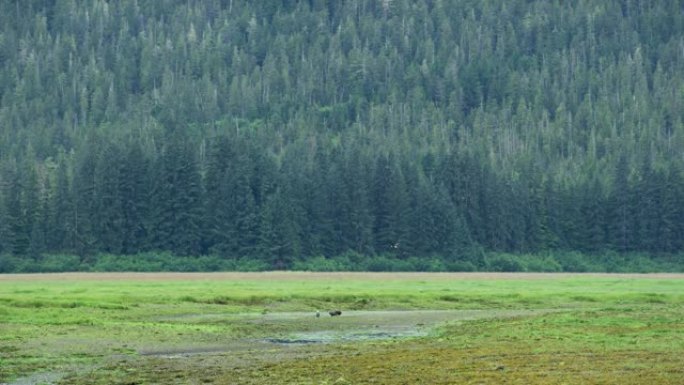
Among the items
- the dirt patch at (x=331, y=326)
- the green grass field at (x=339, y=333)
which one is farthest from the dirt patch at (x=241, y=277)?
the dirt patch at (x=331, y=326)

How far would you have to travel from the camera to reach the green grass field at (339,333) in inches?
1896

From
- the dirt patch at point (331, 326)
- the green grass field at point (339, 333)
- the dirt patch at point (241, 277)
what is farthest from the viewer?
the dirt patch at point (241, 277)

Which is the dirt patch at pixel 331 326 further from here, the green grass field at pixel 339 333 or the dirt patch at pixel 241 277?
the dirt patch at pixel 241 277

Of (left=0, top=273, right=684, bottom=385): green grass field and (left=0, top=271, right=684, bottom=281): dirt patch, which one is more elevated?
(left=0, top=271, right=684, bottom=281): dirt patch

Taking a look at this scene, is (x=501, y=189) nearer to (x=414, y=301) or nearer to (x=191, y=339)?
(x=414, y=301)

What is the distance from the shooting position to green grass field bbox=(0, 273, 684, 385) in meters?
48.2

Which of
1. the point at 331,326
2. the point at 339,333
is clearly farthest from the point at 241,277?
the point at 339,333

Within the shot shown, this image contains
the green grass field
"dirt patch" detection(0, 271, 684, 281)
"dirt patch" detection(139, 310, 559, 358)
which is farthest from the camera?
"dirt patch" detection(0, 271, 684, 281)

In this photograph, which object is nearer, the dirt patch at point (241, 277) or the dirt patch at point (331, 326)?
the dirt patch at point (331, 326)

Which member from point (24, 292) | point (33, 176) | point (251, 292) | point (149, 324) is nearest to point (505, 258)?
point (33, 176)

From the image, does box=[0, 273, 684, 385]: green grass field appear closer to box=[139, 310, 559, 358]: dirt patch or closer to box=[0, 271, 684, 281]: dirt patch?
box=[139, 310, 559, 358]: dirt patch

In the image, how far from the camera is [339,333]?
6744 centimetres

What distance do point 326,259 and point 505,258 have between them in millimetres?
21515

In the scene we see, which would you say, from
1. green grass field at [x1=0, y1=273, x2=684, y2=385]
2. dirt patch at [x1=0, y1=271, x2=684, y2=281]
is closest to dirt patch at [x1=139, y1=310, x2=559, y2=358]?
green grass field at [x1=0, y1=273, x2=684, y2=385]
